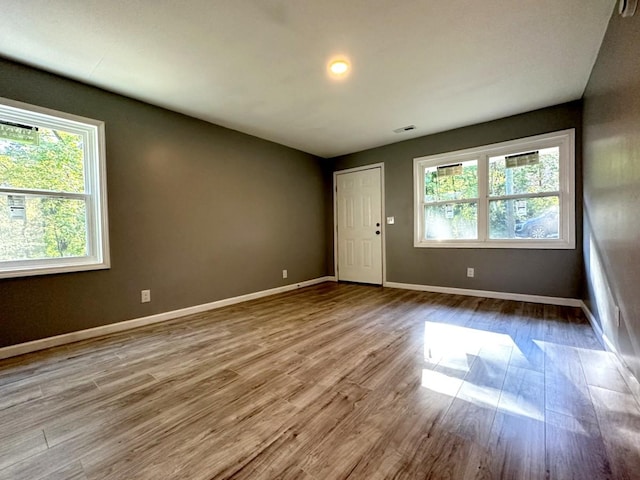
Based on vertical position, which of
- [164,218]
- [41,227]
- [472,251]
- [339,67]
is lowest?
[472,251]

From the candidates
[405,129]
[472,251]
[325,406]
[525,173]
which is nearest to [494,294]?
[472,251]

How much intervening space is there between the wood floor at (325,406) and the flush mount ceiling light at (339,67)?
2.39 meters

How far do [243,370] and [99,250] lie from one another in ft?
6.51

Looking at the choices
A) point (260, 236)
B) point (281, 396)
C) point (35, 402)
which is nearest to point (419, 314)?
point (281, 396)

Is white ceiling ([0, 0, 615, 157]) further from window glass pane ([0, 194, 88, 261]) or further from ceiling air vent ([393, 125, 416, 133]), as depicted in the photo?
window glass pane ([0, 194, 88, 261])

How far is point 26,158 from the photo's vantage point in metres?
2.44

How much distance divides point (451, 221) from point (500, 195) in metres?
0.70

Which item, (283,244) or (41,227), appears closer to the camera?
(41,227)

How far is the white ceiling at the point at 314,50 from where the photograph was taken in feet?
6.03

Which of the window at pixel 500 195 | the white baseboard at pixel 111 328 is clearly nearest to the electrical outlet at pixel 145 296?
the white baseboard at pixel 111 328

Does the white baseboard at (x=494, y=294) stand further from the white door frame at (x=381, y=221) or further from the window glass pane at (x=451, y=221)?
the window glass pane at (x=451, y=221)

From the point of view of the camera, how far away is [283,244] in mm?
4633

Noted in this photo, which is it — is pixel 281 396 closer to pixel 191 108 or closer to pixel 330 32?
pixel 330 32

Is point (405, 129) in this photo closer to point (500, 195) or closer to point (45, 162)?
point (500, 195)
